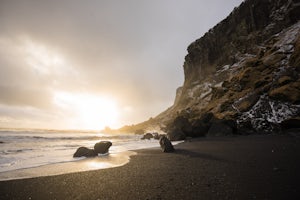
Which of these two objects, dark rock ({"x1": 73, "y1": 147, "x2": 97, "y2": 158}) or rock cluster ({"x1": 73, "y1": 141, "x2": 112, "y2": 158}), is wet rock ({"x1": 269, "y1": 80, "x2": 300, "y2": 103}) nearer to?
rock cluster ({"x1": 73, "y1": 141, "x2": 112, "y2": 158})

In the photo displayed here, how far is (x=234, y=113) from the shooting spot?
3681 cm

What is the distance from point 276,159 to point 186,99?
93584mm

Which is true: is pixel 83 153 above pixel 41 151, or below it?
below

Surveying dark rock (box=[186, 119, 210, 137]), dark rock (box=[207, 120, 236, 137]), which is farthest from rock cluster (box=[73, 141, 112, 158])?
dark rock (box=[186, 119, 210, 137])

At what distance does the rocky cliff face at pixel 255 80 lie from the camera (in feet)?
103

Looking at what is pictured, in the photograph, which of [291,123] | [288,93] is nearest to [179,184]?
[291,123]

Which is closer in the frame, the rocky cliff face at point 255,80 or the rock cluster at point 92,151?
the rock cluster at point 92,151

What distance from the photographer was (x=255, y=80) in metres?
40.8

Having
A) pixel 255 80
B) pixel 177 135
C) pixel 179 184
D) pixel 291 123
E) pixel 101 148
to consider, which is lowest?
pixel 179 184

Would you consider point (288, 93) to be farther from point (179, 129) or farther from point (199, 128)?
point (179, 129)

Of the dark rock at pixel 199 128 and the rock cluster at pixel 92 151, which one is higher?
the dark rock at pixel 199 128

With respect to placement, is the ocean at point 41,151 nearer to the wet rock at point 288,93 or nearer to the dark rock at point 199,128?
the dark rock at point 199,128

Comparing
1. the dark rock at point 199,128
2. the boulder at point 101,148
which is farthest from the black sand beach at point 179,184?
the dark rock at point 199,128

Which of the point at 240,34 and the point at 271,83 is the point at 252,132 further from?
the point at 240,34
